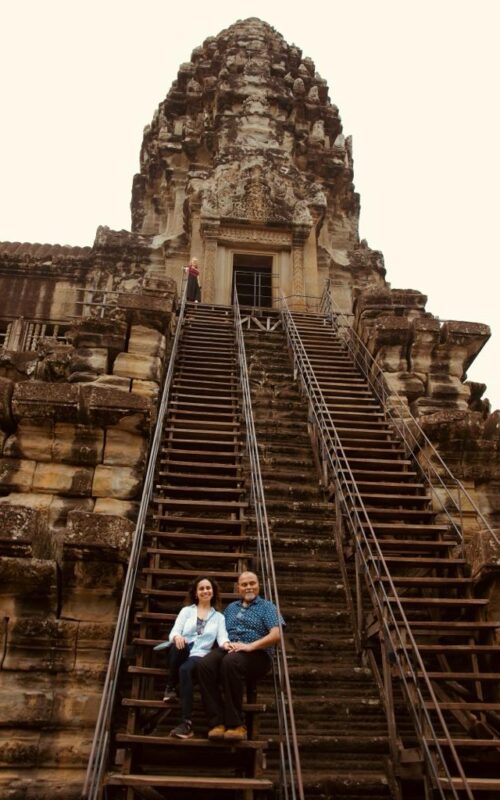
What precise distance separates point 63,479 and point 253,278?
447 inches

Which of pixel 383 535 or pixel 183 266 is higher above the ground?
pixel 183 266

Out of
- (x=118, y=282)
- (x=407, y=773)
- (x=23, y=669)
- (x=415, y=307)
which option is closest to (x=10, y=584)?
(x=23, y=669)

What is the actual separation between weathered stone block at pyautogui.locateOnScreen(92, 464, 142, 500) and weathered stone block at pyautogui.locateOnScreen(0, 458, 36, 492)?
27.6 inches

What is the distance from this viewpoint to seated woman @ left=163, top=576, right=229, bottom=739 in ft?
15.1

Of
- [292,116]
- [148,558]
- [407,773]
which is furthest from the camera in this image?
[292,116]

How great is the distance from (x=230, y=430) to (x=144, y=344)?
1800 millimetres

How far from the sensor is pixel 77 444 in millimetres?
7750

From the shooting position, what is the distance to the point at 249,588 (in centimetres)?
512

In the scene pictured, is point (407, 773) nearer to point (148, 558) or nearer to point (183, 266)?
point (148, 558)

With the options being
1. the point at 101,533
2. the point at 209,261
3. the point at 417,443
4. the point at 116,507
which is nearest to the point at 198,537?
the point at 101,533

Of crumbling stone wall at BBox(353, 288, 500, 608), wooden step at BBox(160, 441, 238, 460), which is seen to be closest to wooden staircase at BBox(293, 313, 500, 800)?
crumbling stone wall at BBox(353, 288, 500, 608)

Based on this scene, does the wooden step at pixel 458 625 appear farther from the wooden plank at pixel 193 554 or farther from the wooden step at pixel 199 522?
the wooden step at pixel 199 522

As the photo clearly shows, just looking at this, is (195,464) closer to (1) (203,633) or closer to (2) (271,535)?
(2) (271,535)

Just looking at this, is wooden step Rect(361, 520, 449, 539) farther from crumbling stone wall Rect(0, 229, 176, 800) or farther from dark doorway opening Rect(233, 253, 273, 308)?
dark doorway opening Rect(233, 253, 273, 308)
